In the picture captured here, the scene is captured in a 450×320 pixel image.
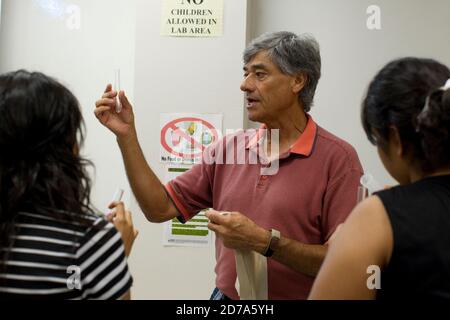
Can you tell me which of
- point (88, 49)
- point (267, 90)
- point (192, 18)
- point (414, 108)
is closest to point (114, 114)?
point (267, 90)

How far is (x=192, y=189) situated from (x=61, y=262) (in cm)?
75

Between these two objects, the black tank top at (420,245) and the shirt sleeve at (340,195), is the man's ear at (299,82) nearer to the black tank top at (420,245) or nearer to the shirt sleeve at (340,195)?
the shirt sleeve at (340,195)

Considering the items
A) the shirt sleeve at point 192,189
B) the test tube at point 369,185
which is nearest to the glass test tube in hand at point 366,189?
the test tube at point 369,185

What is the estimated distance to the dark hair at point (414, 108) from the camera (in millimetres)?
937

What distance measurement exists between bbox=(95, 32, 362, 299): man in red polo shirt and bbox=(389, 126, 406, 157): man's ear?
416mm

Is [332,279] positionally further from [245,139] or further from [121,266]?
[245,139]

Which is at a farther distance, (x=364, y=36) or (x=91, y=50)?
(x=91, y=50)

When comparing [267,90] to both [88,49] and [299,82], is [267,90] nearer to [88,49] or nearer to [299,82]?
[299,82]

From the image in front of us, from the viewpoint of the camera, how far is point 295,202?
1.44m

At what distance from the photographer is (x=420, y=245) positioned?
0.88 metres

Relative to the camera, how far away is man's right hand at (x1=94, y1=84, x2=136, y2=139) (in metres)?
1.43

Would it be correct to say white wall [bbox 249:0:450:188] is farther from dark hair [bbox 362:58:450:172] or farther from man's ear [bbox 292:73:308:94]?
dark hair [bbox 362:58:450:172]

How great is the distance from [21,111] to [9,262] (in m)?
0.27
